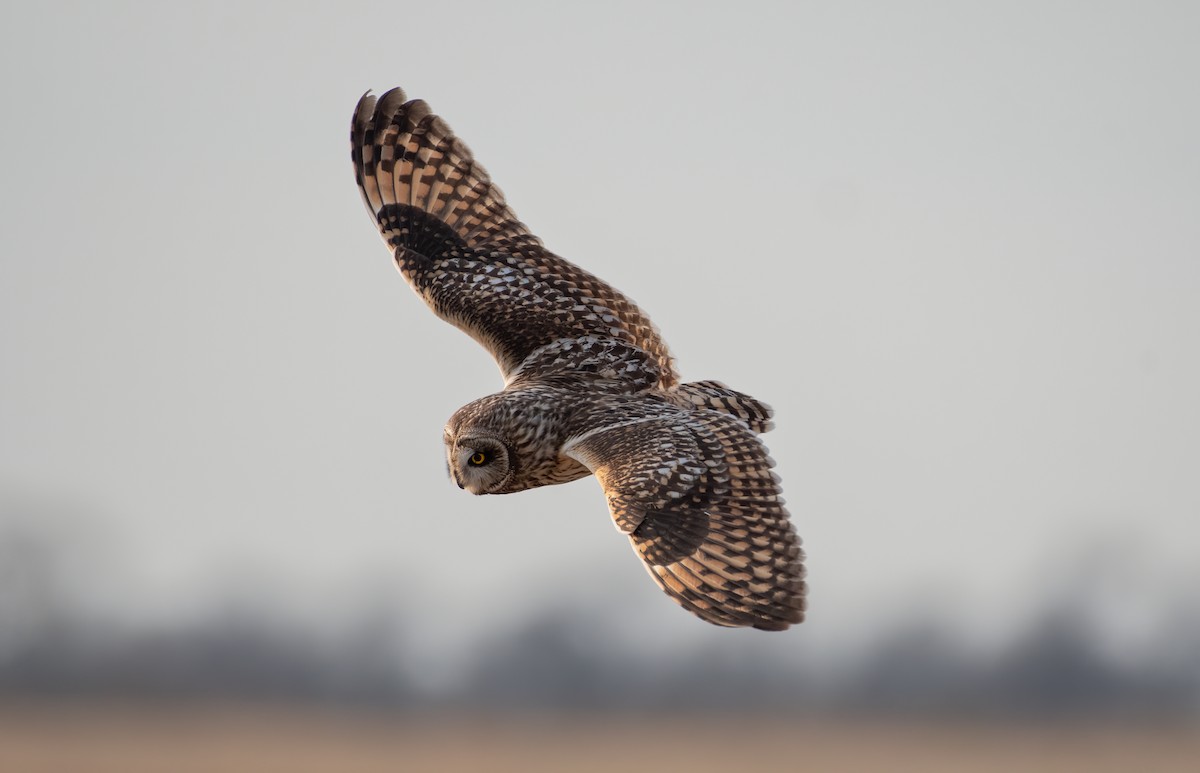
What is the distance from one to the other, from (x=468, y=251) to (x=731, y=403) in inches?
108

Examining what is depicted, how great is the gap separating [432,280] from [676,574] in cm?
410

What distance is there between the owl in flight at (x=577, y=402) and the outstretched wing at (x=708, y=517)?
1cm

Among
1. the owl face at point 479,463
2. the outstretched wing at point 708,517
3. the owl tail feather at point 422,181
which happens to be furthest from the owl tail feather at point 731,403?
the owl tail feather at point 422,181

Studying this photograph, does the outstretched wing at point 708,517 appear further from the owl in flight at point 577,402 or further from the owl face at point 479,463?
the owl face at point 479,463

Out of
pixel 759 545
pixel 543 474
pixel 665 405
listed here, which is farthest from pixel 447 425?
pixel 759 545

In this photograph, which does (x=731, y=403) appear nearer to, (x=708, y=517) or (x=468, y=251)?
(x=708, y=517)

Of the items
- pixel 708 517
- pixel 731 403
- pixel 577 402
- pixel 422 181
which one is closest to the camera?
pixel 708 517

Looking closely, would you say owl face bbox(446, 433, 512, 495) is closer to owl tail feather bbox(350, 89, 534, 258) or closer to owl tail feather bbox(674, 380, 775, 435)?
Answer: owl tail feather bbox(674, 380, 775, 435)

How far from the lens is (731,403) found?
37.8 ft

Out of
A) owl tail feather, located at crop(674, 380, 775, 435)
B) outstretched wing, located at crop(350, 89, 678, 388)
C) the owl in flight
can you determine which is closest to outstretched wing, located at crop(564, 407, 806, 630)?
the owl in flight

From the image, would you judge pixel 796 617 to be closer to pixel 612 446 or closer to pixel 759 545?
pixel 759 545

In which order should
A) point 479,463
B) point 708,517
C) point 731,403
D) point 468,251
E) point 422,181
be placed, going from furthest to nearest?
1. point 422,181
2. point 468,251
3. point 731,403
4. point 479,463
5. point 708,517

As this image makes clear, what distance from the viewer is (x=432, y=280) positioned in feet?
42.0

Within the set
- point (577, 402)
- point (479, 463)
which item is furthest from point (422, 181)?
point (479, 463)
